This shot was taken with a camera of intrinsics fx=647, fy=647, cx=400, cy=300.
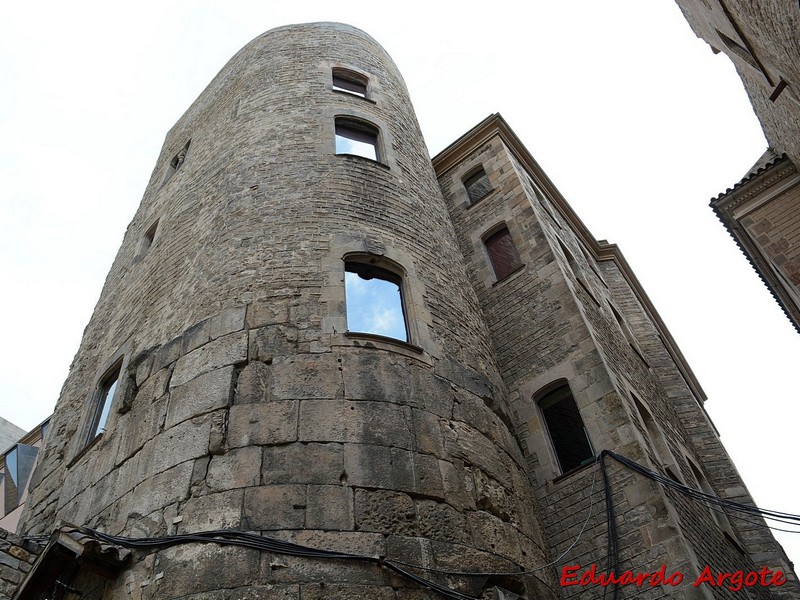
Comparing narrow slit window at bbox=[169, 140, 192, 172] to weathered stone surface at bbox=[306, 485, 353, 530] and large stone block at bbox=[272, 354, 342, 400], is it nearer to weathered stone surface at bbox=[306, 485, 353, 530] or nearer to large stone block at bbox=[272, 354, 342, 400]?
large stone block at bbox=[272, 354, 342, 400]

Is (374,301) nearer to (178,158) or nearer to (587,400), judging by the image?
(587,400)

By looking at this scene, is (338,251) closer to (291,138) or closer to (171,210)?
→ (291,138)

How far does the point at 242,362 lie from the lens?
7234mm

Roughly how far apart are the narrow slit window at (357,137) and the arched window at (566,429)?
17.1 feet

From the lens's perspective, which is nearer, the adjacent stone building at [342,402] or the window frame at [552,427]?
the adjacent stone building at [342,402]

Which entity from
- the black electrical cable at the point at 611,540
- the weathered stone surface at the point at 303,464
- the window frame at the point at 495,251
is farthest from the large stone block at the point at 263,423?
the window frame at the point at 495,251

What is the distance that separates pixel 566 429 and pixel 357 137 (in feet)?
21.5

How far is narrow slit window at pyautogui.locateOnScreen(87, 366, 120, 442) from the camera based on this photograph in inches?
360

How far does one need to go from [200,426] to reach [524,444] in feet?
18.0

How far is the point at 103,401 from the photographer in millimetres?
9672

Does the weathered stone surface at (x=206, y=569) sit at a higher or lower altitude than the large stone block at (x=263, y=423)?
lower

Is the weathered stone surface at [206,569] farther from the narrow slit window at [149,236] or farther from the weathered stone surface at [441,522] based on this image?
the narrow slit window at [149,236]

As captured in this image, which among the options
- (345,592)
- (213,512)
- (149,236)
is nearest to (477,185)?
(149,236)

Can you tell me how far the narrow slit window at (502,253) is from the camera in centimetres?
1361
